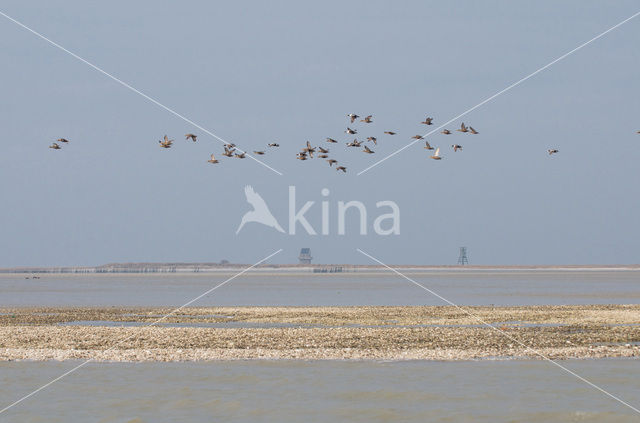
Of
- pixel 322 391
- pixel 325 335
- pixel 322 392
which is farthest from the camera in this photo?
pixel 325 335

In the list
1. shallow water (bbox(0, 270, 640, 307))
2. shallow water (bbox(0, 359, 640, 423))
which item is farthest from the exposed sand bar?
shallow water (bbox(0, 270, 640, 307))

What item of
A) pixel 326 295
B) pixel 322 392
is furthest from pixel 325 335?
pixel 326 295

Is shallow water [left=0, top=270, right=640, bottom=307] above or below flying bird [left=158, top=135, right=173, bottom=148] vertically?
below

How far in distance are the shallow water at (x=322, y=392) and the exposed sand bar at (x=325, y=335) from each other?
172 centimetres

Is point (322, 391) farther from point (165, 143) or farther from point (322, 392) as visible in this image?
point (165, 143)

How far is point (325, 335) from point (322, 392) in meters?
11.3

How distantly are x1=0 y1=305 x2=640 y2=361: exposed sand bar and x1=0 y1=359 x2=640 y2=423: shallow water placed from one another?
172 centimetres

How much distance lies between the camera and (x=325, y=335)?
35.4 metres

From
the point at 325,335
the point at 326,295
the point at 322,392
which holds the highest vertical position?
the point at 326,295

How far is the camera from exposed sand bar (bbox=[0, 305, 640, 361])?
30.0m

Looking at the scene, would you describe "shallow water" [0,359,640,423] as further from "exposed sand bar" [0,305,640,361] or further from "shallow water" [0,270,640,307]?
"shallow water" [0,270,640,307]

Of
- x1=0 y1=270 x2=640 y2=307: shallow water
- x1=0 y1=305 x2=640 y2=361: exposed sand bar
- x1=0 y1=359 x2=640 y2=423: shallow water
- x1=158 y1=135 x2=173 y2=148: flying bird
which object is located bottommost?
x1=0 y1=359 x2=640 y2=423: shallow water

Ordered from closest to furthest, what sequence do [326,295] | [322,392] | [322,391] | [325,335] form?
1. [322,392]
2. [322,391]
3. [325,335]
4. [326,295]

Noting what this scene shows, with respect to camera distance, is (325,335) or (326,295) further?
(326,295)
